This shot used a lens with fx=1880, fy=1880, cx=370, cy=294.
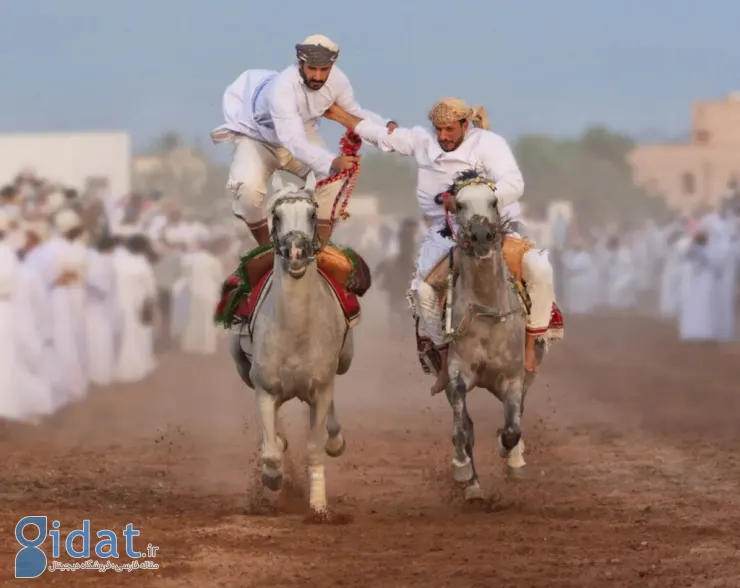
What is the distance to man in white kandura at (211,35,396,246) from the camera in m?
13.6

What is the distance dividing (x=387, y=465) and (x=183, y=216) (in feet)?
59.0

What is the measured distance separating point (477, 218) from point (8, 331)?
365 inches

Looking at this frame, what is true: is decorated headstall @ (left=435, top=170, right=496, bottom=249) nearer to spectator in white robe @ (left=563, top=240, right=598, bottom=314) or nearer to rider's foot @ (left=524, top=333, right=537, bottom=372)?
rider's foot @ (left=524, top=333, right=537, bottom=372)

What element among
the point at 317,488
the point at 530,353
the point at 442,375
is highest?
the point at 530,353

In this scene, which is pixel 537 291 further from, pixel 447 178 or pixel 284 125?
pixel 284 125

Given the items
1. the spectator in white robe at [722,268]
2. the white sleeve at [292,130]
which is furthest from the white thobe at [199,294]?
the white sleeve at [292,130]

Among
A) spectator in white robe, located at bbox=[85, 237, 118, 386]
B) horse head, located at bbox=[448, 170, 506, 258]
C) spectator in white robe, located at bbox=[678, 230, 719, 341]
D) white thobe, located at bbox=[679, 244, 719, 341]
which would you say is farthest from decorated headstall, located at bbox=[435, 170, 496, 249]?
white thobe, located at bbox=[679, 244, 719, 341]

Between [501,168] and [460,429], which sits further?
[501,168]

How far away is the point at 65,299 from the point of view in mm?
22875

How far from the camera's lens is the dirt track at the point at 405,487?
37.4ft

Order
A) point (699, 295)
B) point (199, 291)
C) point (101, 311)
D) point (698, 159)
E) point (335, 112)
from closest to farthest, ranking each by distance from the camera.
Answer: point (335, 112)
point (101, 311)
point (199, 291)
point (699, 295)
point (698, 159)

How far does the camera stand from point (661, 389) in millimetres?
27203

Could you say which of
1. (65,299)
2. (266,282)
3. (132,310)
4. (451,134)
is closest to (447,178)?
(451,134)

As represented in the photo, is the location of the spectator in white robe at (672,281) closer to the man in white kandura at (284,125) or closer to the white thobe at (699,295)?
the white thobe at (699,295)
